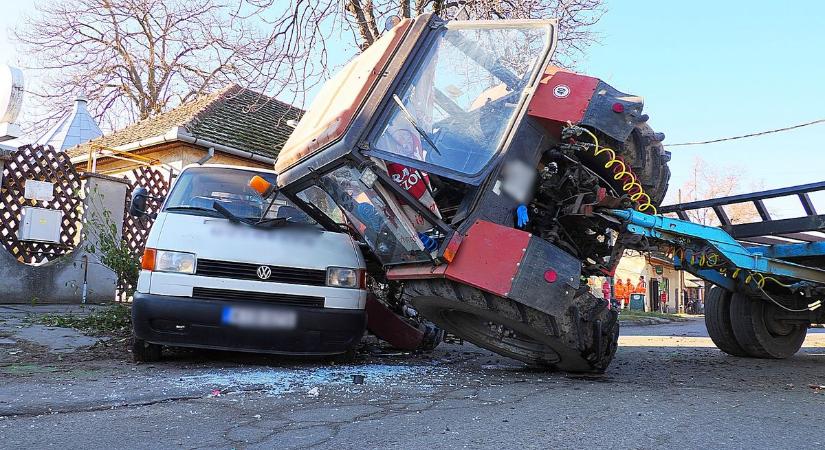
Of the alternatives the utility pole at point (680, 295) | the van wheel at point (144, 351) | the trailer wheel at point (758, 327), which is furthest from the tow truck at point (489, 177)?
the utility pole at point (680, 295)

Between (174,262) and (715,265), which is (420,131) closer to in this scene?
(174,262)

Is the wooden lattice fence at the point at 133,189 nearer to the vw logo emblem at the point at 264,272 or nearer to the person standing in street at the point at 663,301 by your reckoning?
the vw logo emblem at the point at 264,272

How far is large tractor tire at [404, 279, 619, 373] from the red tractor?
0.5 inches

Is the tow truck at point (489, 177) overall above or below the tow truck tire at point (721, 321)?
above

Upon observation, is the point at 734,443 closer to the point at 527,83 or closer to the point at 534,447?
the point at 534,447

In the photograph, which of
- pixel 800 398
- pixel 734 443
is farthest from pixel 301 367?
pixel 800 398

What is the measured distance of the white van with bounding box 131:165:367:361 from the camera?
480 centimetres

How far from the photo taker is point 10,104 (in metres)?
10.4

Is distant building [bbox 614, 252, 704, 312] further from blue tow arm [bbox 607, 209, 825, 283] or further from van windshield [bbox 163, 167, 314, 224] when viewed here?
van windshield [bbox 163, 167, 314, 224]

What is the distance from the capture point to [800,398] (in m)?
4.45

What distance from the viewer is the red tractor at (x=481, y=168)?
14.0ft

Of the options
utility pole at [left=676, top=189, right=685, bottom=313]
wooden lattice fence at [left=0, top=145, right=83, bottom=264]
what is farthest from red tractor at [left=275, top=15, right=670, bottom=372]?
utility pole at [left=676, top=189, right=685, bottom=313]

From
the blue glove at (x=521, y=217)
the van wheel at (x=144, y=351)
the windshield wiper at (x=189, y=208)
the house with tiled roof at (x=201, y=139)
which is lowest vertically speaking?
the van wheel at (x=144, y=351)

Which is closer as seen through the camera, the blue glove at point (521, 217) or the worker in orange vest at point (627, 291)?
the blue glove at point (521, 217)
